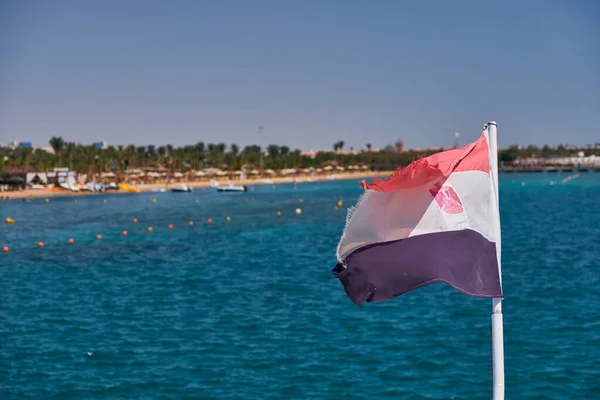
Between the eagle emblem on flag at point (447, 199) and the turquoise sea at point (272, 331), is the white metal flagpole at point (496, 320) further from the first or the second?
the turquoise sea at point (272, 331)

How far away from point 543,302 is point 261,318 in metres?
11.5

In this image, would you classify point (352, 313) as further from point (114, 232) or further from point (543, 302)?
point (114, 232)

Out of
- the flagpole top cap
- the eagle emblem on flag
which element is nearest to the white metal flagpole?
the flagpole top cap

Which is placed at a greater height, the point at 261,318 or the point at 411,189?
the point at 411,189

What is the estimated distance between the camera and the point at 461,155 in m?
9.29

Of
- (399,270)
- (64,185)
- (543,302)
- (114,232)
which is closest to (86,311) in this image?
(543,302)

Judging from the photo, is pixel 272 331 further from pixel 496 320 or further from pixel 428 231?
pixel 496 320

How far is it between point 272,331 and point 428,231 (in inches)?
680

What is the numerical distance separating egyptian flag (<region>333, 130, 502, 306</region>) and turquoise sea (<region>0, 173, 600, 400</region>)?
10.3 metres

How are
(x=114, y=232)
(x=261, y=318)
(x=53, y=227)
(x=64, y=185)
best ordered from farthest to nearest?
(x=64, y=185), (x=53, y=227), (x=114, y=232), (x=261, y=318)

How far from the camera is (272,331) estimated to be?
2597cm

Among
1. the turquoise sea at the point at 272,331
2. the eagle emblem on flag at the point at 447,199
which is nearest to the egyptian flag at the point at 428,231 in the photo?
the eagle emblem on flag at the point at 447,199

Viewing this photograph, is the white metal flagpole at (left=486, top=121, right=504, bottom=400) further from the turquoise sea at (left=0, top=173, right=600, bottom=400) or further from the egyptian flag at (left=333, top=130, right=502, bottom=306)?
the turquoise sea at (left=0, top=173, right=600, bottom=400)

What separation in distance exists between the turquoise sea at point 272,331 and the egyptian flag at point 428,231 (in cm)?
1026
